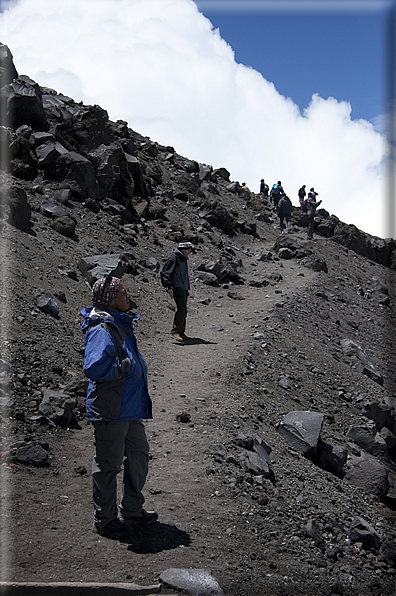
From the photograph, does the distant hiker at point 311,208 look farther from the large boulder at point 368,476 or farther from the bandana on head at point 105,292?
the bandana on head at point 105,292

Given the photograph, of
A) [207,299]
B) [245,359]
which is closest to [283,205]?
[207,299]

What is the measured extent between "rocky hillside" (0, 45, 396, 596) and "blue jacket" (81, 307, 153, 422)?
967mm

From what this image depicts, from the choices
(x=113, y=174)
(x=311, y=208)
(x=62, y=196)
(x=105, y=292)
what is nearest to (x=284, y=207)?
(x=311, y=208)

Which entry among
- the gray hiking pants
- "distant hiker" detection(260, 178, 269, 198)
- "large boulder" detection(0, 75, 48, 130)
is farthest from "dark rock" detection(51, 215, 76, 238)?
"distant hiker" detection(260, 178, 269, 198)

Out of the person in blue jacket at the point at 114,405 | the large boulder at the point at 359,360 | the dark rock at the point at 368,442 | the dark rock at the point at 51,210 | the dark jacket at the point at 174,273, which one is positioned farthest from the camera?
the dark rock at the point at 51,210

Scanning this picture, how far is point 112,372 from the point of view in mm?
3545

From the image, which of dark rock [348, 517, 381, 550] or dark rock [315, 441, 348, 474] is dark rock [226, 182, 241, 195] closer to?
dark rock [315, 441, 348, 474]

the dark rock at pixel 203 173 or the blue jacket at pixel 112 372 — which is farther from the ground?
the dark rock at pixel 203 173

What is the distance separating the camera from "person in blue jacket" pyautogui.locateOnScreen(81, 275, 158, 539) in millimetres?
3598

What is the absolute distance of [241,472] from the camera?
5.34 metres

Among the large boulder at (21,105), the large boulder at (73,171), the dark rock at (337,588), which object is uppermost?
the large boulder at (21,105)

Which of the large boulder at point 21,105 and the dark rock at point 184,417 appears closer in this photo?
the dark rock at point 184,417

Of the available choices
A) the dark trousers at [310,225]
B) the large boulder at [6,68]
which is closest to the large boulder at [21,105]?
the large boulder at [6,68]

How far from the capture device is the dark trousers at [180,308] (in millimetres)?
9781
